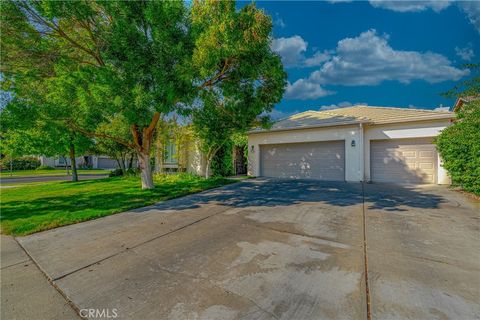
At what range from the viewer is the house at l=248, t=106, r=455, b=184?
32.2 ft

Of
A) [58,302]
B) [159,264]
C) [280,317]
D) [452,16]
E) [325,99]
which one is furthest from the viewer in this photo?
[325,99]

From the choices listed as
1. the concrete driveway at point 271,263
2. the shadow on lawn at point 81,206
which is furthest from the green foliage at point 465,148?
the shadow on lawn at point 81,206

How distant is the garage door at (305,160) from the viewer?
1142 cm

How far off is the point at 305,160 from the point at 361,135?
10.1 ft

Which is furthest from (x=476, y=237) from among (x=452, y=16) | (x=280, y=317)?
(x=452, y=16)

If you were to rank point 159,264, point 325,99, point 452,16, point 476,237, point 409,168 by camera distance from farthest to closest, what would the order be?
point 325,99
point 452,16
point 409,168
point 476,237
point 159,264

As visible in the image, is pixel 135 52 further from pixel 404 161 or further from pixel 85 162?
pixel 85 162

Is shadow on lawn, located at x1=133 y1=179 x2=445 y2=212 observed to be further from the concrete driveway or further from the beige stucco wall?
the beige stucco wall

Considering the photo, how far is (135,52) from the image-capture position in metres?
6.34

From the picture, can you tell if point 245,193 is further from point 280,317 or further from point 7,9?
point 7,9

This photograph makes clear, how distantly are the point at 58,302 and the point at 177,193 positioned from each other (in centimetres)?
575

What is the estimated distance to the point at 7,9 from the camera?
5789 mm

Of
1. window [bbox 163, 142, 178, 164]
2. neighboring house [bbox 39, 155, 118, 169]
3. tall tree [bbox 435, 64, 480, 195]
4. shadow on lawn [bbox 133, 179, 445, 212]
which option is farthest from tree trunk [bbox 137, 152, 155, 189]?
neighboring house [bbox 39, 155, 118, 169]

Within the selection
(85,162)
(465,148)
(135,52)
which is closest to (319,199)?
(465,148)
